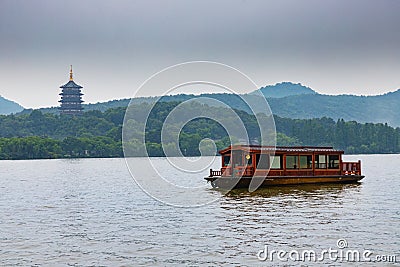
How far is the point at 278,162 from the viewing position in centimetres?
4944

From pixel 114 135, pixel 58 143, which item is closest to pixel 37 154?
pixel 58 143

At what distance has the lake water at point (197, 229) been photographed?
23047 millimetres

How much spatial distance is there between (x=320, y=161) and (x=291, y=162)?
11.2 feet

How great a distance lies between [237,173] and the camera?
1864 inches

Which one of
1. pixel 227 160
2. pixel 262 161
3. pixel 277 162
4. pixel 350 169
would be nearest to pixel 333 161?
pixel 350 169

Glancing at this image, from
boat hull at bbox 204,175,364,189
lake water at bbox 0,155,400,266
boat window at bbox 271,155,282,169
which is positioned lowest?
lake water at bbox 0,155,400,266

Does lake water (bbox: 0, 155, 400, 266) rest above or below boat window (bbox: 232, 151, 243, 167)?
below

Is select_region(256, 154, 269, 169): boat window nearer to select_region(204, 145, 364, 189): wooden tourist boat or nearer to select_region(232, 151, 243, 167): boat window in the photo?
select_region(204, 145, 364, 189): wooden tourist boat

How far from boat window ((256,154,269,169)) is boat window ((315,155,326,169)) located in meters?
6.01

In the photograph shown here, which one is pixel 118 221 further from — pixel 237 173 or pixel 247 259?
pixel 237 173

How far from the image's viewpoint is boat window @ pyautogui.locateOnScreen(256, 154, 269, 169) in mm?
47781

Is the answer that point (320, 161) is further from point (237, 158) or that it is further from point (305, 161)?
point (237, 158)

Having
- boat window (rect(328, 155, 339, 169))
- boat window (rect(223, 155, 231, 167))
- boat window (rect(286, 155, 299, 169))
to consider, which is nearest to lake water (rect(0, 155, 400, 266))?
boat window (rect(223, 155, 231, 167))

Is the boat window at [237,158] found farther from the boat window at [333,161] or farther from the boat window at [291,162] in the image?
the boat window at [333,161]
